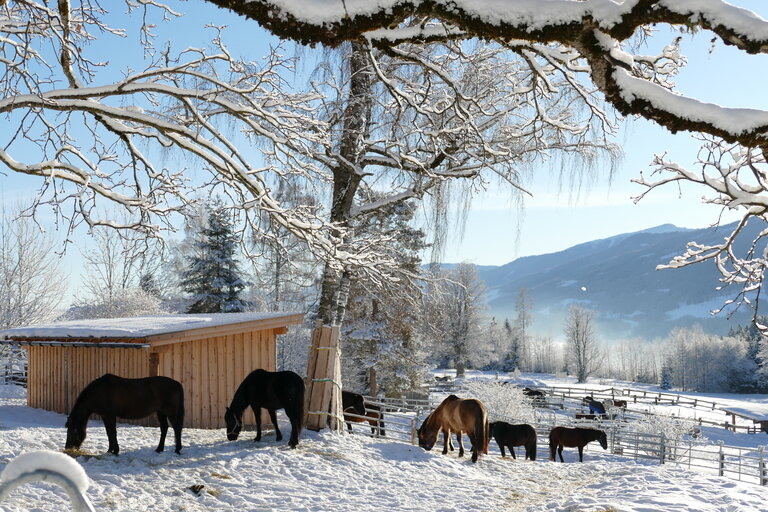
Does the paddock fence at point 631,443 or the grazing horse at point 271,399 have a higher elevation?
the grazing horse at point 271,399

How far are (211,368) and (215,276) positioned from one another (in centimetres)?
1773

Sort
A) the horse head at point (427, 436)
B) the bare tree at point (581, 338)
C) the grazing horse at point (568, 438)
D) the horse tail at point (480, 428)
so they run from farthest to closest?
1. the bare tree at point (581, 338)
2. the grazing horse at point (568, 438)
3. the horse head at point (427, 436)
4. the horse tail at point (480, 428)

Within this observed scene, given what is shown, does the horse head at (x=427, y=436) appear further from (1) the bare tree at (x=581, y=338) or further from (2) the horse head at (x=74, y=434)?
(1) the bare tree at (x=581, y=338)

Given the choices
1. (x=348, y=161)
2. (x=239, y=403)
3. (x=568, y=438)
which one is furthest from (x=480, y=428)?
(x=568, y=438)

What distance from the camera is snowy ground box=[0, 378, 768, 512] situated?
761cm

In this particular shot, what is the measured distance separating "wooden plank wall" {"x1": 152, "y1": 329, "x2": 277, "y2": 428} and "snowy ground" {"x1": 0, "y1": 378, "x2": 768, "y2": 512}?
4.25 feet

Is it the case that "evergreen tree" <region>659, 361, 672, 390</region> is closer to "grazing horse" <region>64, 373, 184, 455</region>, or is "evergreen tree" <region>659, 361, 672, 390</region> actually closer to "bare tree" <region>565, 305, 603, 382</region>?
Result: "bare tree" <region>565, 305, 603, 382</region>

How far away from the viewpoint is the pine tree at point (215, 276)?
98.5 feet

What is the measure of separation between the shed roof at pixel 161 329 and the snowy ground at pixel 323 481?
1773 mm

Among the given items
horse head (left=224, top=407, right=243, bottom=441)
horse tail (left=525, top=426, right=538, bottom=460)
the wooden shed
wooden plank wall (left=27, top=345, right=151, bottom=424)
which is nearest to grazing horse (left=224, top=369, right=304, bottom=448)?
horse head (left=224, top=407, right=243, bottom=441)

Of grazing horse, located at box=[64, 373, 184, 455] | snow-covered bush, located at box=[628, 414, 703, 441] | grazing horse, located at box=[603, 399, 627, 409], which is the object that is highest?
grazing horse, located at box=[64, 373, 184, 455]

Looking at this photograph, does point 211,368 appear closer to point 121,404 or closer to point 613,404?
point 121,404

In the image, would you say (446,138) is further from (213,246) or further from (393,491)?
(213,246)

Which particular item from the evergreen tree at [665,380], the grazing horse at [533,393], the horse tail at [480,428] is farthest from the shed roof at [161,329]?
the evergreen tree at [665,380]
